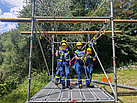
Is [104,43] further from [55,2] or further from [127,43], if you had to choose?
[55,2]

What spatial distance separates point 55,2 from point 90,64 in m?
8.07

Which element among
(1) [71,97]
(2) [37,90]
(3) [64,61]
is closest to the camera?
(1) [71,97]

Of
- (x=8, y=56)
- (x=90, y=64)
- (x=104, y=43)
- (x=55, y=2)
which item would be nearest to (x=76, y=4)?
(x=55, y=2)

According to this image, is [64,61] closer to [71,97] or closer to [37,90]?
[71,97]

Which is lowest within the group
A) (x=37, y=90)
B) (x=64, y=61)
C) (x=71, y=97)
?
(x=37, y=90)

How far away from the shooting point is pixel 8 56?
1074 cm

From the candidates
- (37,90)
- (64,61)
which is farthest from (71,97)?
(37,90)

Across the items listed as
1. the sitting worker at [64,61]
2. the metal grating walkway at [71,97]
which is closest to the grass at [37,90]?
the metal grating walkway at [71,97]

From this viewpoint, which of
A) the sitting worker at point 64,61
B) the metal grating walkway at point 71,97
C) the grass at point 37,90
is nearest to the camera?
the metal grating walkway at point 71,97

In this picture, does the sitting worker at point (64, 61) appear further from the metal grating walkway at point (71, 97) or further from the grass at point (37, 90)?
the grass at point (37, 90)

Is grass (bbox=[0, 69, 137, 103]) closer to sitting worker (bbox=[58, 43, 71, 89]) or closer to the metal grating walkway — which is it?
the metal grating walkway

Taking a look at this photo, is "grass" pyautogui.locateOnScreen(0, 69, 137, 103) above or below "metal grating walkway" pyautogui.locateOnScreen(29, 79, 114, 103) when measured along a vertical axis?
below

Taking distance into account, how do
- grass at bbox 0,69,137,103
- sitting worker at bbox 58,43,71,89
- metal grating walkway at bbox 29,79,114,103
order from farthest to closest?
grass at bbox 0,69,137,103
sitting worker at bbox 58,43,71,89
metal grating walkway at bbox 29,79,114,103

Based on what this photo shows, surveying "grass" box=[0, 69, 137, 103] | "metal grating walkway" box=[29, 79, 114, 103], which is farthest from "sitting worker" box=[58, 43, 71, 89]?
"grass" box=[0, 69, 137, 103]
